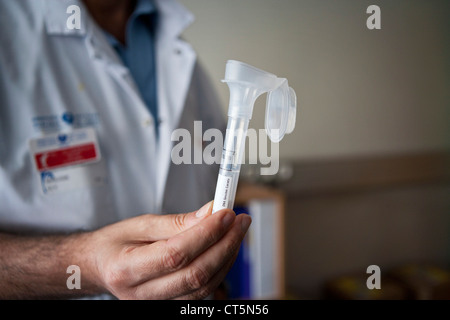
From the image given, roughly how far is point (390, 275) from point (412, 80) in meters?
1.08

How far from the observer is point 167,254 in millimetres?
428

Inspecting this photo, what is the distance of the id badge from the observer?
2.13 ft

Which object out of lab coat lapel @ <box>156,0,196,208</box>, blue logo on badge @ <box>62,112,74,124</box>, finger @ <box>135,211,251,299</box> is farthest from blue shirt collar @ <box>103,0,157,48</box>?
finger @ <box>135,211,251,299</box>

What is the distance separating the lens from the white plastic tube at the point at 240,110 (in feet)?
1.52

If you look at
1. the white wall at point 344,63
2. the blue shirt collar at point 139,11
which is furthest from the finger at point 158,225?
the white wall at point 344,63

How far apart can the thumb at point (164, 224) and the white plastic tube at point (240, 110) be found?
0.8 inches

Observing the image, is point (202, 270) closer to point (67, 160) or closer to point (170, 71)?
point (67, 160)

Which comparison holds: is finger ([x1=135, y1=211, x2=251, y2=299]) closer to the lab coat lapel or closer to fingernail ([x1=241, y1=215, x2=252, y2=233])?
fingernail ([x1=241, y1=215, x2=252, y2=233])

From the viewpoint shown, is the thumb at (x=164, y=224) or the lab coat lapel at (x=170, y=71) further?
the lab coat lapel at (x=170, y=71)

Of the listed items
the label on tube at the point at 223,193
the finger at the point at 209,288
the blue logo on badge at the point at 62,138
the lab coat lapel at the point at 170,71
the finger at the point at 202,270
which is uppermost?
the lab coat lapel at the point at 170,71

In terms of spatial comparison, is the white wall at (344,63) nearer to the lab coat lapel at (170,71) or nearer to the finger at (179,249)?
the lab coat lapel at (170,71)

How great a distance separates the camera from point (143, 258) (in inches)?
17.1

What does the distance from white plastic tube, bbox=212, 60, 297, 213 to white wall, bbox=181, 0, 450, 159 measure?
690 millimetres
